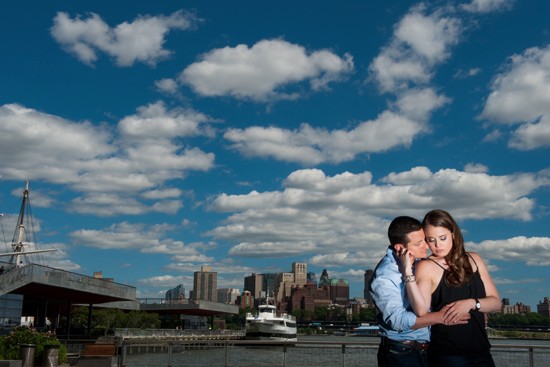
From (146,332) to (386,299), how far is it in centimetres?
5690

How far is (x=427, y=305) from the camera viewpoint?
456 centimetres

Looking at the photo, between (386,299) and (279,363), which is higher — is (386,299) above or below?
above

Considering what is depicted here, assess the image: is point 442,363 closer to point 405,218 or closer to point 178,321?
point 405,218

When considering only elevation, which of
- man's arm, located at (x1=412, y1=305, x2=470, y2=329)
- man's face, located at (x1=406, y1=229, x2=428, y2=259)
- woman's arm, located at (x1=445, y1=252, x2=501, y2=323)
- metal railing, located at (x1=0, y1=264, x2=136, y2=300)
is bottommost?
man's arm, located at (x1=412, y1=305, x2=470, y2=329)

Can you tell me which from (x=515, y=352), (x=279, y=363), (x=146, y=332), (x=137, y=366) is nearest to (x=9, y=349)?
(x=137, y=366)

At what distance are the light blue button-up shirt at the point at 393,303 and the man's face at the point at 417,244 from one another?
176 millimetres

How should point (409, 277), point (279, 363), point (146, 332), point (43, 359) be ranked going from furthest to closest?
point (146, 332) < point (43, 359) < point (279, 363) < point (409, 277)

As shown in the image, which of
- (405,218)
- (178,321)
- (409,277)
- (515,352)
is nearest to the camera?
(409,277)

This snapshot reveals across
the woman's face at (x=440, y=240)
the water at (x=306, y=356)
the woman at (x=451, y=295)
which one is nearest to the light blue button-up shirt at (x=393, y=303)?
the woman at (x=451, y=295)

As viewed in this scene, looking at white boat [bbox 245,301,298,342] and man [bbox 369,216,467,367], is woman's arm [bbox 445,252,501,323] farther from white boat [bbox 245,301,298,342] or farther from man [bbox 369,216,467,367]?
white boat [bbox 245,301,298,342]

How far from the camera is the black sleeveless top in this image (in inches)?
A: 183

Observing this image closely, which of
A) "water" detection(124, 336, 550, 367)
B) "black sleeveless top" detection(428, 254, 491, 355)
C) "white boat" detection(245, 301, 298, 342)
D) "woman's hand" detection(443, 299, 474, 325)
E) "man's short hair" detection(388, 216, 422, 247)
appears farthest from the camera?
"white boat" detection(245, 301, 298, 342)

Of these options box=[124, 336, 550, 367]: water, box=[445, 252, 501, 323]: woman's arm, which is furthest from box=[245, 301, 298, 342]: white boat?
box=[445, 252, 501, 323]: woman's arm

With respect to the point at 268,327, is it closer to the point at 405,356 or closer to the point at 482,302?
the point at 405,356
